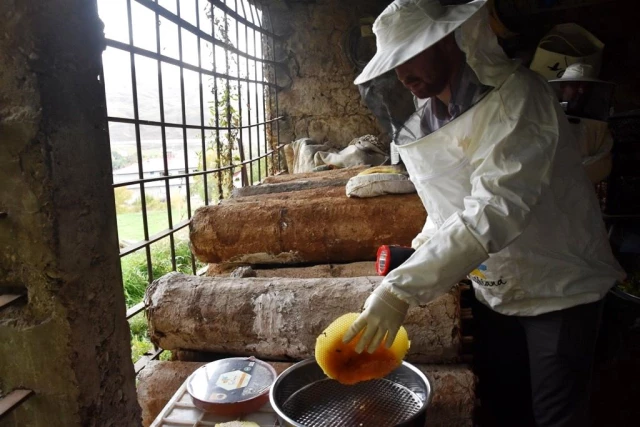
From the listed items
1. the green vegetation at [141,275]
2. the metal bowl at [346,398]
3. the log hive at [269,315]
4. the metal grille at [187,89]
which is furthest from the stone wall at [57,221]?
the green vegetation at [141,275]

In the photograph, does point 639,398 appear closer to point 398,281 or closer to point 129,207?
point 398,281

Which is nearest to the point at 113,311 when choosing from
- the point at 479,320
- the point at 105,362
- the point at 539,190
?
the point at 105,362

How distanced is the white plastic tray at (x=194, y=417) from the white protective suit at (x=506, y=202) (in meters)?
0.67

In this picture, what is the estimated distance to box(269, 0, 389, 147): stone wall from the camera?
6691mm

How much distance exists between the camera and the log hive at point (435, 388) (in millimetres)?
1775

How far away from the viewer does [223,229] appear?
2.93 m

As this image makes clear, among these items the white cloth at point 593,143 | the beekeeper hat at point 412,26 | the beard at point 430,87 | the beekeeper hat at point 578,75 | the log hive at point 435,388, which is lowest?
the log hive at point 435,388

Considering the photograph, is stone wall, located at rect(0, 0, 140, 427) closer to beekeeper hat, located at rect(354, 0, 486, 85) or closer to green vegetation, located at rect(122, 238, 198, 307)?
beekeeper hat, located at rect(354, 0, 486, 85)

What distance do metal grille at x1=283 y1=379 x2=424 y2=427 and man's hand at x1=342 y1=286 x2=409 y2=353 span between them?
0.24 metres

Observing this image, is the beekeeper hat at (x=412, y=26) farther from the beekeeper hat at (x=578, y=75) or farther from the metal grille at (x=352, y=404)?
the beekeeper hat at (x=578, y=75)

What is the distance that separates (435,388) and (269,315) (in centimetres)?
77

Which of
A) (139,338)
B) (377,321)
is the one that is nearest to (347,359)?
(377,321)

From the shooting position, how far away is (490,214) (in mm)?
1394

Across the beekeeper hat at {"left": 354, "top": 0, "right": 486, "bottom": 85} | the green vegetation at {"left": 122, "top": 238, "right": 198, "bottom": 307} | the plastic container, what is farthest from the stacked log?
the green vegetation at {"left": 122, "top": 238, "right": 198, "bottom": 307}
